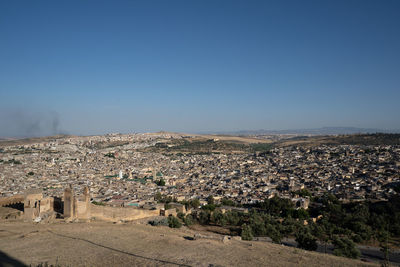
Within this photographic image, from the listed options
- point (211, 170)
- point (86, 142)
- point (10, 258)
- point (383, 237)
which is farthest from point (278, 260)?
point (86, 142)

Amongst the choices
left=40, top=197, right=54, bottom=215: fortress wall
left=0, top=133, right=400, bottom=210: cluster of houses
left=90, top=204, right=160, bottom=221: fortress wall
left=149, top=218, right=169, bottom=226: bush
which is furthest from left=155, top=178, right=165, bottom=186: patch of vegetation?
left=40, top=197, right=54, bottom=215: fortress wall

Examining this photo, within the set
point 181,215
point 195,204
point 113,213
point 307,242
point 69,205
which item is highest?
point 69,205

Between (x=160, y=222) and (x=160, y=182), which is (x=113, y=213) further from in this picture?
(x=160, y=182)

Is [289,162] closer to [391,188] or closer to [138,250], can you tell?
[391,188]

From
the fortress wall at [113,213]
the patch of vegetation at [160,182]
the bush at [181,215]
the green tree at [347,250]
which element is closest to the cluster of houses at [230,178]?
the patch of vegetation at [160,182]

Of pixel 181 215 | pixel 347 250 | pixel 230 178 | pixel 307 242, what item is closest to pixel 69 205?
pixel 181 215

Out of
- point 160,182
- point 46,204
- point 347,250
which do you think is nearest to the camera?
point 347,250

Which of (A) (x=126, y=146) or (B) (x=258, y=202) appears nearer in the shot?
(B) (x=258, y=202)

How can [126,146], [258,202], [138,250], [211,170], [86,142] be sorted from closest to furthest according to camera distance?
[138,250] → [258,202] → [211,170] → [126,146] → [86,142]
